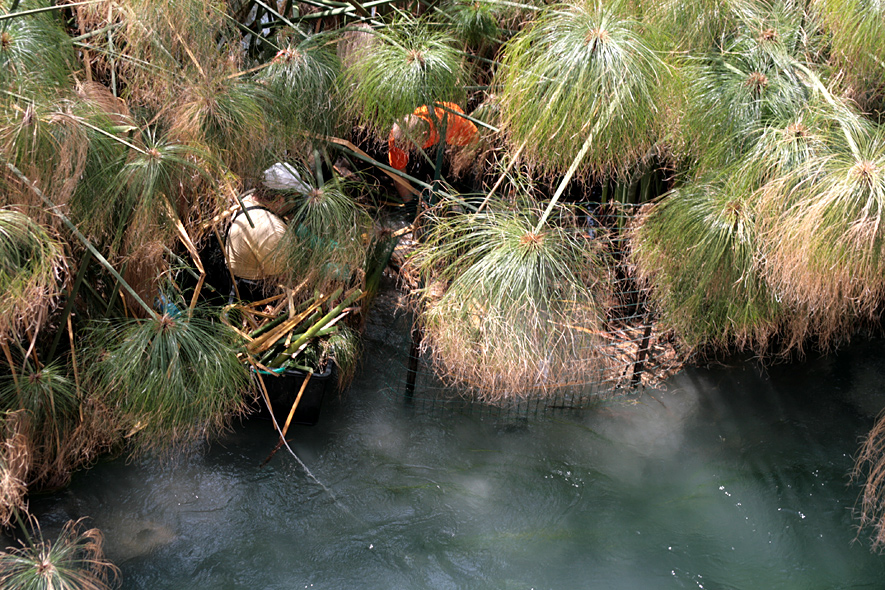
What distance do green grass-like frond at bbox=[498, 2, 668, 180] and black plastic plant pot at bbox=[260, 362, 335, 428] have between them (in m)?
1.52

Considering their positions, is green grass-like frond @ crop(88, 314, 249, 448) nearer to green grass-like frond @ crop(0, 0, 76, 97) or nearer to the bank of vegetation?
the bank of vegetation

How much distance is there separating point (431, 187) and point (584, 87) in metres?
0.89

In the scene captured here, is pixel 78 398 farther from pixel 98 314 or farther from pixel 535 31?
pixel 535 31

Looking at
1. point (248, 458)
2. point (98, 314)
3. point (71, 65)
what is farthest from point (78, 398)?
point (71, 65)

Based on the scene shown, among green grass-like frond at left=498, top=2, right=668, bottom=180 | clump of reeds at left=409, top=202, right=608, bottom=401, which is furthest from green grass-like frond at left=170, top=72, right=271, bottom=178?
green grass-like frond at left=498, top=2, right=668, bottom=180

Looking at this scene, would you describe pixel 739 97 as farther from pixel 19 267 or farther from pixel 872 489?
pixel 19 267

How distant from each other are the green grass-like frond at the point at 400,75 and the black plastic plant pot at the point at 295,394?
125cm

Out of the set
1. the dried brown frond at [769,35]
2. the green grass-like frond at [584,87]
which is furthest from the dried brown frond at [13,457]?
the dried brown frond at [769,35]

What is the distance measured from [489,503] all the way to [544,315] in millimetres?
1211

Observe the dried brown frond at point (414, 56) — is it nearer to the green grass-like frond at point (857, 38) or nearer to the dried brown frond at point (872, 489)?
the green grass-like frond at point (857, 38)

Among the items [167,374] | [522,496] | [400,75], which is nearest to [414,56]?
[400,75]

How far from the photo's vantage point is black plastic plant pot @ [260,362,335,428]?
345 centimetres

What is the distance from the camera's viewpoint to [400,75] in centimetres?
277

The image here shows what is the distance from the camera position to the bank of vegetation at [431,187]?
7.80 ft
